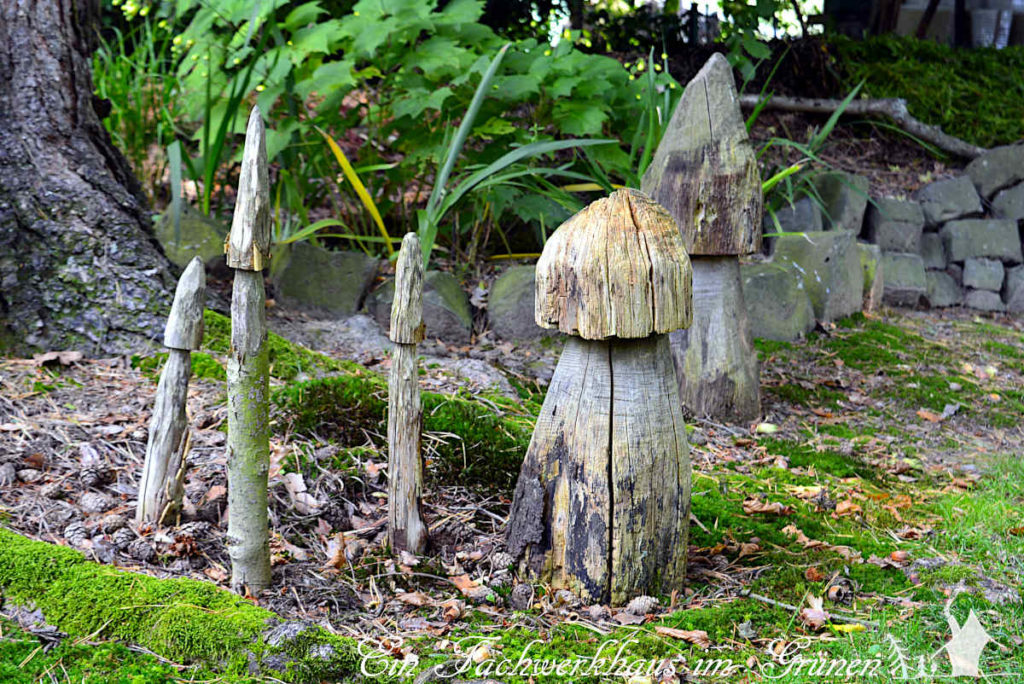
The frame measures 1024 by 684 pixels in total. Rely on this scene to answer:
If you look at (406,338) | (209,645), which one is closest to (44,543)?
(209,645)

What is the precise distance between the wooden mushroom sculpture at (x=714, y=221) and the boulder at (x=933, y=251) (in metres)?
4.25

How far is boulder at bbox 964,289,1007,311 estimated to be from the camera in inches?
287

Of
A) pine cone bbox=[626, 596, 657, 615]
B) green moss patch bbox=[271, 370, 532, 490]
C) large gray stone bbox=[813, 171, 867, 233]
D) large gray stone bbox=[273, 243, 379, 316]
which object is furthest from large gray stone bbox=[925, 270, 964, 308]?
pine cone bbox=[626, 596, 657, 615]

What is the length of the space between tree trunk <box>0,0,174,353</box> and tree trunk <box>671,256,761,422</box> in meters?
2.41

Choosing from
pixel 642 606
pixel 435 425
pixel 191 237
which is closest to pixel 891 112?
pixel 191 237

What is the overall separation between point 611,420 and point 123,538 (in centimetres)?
138

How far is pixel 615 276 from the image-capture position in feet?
7.05

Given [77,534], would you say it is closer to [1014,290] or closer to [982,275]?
[982,275]

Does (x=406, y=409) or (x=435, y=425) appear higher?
(x=406, y=409)

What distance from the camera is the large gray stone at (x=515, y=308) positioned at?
4.68 metres

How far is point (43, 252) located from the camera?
10.8 feet

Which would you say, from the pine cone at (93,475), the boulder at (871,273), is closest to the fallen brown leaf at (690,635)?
the pine cone at (93,475)

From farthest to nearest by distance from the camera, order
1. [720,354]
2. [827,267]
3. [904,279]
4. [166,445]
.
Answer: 1. [904,279]
2. [827,267]
3. [720,354]
4. [166,445]

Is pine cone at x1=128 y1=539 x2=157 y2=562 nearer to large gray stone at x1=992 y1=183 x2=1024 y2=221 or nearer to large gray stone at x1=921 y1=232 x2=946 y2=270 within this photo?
large gray stone at x1=921 y1=232 x2=946 y2=270
